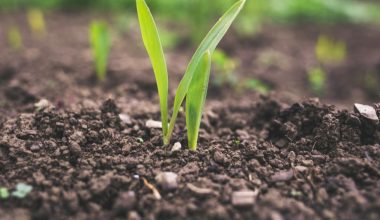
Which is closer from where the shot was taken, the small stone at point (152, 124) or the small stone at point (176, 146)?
the small stone at point (176, 146)

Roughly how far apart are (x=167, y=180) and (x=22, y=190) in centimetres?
48

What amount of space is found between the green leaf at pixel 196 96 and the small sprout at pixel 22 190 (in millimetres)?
612

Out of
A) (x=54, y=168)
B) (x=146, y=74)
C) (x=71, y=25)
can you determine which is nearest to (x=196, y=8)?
(x=146, y=74)

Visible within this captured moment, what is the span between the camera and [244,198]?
1395mm

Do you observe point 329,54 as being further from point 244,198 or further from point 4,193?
point 4,193

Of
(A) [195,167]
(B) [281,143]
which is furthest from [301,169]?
(A) [195,167]

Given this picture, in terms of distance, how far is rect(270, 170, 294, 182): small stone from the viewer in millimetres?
1524

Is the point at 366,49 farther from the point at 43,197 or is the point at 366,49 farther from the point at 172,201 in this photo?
the point at 43,197

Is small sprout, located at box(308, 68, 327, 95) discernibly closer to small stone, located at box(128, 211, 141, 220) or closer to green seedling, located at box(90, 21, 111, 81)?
green seedling, located at box(90, 21, 111, 81)

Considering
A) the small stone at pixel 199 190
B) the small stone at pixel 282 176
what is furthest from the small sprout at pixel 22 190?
the small stone at pixel 282 176

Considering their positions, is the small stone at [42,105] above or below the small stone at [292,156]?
above

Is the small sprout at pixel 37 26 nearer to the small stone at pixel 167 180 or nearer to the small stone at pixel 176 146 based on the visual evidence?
the small stone at pixel 176 146

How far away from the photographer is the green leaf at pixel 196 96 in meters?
1.53

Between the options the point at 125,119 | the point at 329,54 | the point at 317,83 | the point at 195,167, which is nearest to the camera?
the point at 195,167
